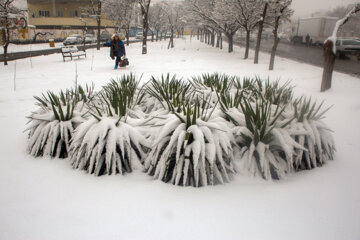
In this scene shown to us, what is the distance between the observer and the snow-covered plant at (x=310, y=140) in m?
3.23

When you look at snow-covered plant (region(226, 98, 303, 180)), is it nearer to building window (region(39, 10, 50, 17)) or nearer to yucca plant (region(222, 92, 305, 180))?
yucca plant (region(222, 92, 305, 180))

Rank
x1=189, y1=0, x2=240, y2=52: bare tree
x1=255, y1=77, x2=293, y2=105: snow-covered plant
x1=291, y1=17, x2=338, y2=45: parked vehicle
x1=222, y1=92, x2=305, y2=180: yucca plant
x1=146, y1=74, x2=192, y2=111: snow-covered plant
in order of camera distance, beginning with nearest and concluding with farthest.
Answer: x1=222, y1=92, x2=305, y2=180: yucca plant → x1=146, y1=74, x2=192, y2=111: snow-covered plant → x1=255, y1=77, x2=293, y2=105: snow-covered plant → x1=189, y1=0, x2=240, y2=52: bare tree → x1=291, y1=17, x2=338, y2=45: parked vehicle

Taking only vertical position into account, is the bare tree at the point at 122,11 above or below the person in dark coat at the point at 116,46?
above

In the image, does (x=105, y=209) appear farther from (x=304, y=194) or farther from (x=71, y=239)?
(x=304, y=194)

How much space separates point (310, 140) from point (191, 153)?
5.36 feet

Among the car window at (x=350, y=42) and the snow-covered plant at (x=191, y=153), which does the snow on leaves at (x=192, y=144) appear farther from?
the car window at (x=350, y=42)

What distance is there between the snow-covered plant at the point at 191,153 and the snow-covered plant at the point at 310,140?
0.97 meters

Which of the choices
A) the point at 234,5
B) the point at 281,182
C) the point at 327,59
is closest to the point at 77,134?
the point at 281,182

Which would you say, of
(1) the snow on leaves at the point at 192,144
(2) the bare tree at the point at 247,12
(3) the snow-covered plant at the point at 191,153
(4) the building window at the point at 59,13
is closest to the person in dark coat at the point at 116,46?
(1) the snow on leaves at the point at 192,144

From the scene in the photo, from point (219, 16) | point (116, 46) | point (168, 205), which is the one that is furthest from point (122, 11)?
point (168, 205)

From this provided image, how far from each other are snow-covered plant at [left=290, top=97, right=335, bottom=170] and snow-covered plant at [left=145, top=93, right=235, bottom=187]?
97 cm

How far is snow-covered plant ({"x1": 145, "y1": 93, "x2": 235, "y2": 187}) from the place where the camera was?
9.23 feet

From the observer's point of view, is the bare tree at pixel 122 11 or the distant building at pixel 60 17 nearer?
the bare tree at pixel 122 11

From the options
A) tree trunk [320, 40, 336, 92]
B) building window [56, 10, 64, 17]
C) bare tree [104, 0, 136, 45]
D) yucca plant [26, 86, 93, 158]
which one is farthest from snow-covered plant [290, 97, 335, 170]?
building window [56, 10, 64, 17]
